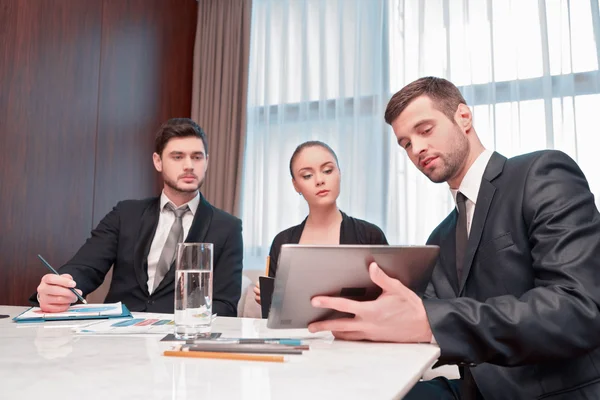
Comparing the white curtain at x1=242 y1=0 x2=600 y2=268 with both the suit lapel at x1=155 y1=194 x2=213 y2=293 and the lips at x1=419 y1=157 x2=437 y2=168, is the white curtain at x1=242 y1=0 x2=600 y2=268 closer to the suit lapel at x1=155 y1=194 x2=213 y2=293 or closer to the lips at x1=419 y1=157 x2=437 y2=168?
the suit lapel at x1=155 y1=194 x2=213 y2=293

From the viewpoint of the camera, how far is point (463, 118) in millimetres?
1395

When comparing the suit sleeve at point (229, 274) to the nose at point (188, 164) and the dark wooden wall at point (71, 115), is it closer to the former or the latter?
the nose at point (188, 164)

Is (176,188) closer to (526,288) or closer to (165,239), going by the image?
(165,239)

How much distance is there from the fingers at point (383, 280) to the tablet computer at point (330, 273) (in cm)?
1

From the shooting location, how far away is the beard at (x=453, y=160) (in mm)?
1341

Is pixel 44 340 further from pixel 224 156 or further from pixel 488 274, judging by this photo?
pixel 224 156

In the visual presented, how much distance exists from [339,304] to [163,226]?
147 cm

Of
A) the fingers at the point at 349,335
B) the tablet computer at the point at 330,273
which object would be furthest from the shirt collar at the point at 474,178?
the fingers at the point at 349,335

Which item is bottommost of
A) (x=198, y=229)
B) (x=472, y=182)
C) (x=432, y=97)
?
(x=198, y=229)

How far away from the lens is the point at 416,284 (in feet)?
3.02

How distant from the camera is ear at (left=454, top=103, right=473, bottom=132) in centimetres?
138

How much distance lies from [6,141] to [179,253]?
2.10 meters

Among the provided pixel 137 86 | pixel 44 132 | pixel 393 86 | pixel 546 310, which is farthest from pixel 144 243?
pixel 393 86

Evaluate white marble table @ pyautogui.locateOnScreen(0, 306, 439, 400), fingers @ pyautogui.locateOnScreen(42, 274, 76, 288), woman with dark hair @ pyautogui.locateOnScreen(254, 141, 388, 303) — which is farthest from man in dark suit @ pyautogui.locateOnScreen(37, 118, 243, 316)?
white marble table @ pyautogui.locateOnScreen(0, 306, 439, 400)
